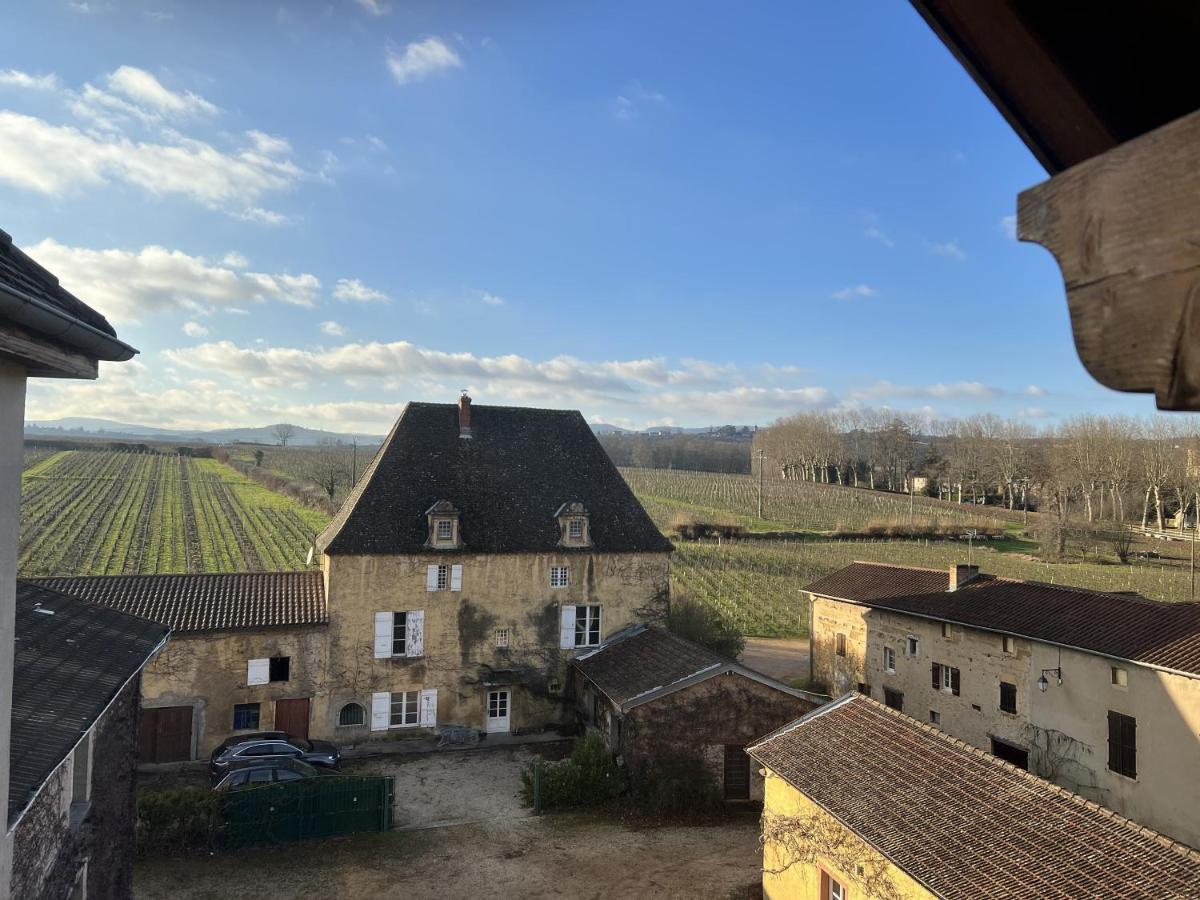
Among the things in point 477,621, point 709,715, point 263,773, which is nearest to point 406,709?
point 477,621

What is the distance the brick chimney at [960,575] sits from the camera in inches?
992

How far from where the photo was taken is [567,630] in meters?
25.6

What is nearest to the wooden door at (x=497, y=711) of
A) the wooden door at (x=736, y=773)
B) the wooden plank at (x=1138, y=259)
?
the wooden door at (x=736, y=773)

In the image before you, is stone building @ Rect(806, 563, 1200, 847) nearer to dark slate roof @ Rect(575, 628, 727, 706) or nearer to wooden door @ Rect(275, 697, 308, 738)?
dark slate roof @ Rect(575, 628, 727, 706)

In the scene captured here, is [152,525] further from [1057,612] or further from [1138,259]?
[1138,259]

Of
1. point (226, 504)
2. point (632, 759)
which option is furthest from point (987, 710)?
point (226, 504)

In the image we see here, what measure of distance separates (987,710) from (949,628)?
2563mm

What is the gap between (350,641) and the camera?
76.3 ft

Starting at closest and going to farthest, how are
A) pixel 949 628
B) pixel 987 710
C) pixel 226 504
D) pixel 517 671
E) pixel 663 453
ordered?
pixel 987 710
pixel 949 628
pixel 517 671
pixel 226 504
pixel 663 453

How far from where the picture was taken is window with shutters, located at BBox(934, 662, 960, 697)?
22.7m

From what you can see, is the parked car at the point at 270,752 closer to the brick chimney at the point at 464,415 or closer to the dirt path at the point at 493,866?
the dirt path at the point at 493,866

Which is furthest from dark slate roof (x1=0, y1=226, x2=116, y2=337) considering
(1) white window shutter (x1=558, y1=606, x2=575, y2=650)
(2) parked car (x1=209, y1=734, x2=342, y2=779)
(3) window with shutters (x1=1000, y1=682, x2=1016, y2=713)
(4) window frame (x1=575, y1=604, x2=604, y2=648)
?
(3) window with shutters (x1=1000, y1=682, x2=1016, y2=713)

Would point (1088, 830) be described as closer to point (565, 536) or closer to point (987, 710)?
point (987, 710)

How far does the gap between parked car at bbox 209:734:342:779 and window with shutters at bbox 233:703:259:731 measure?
94 cm
